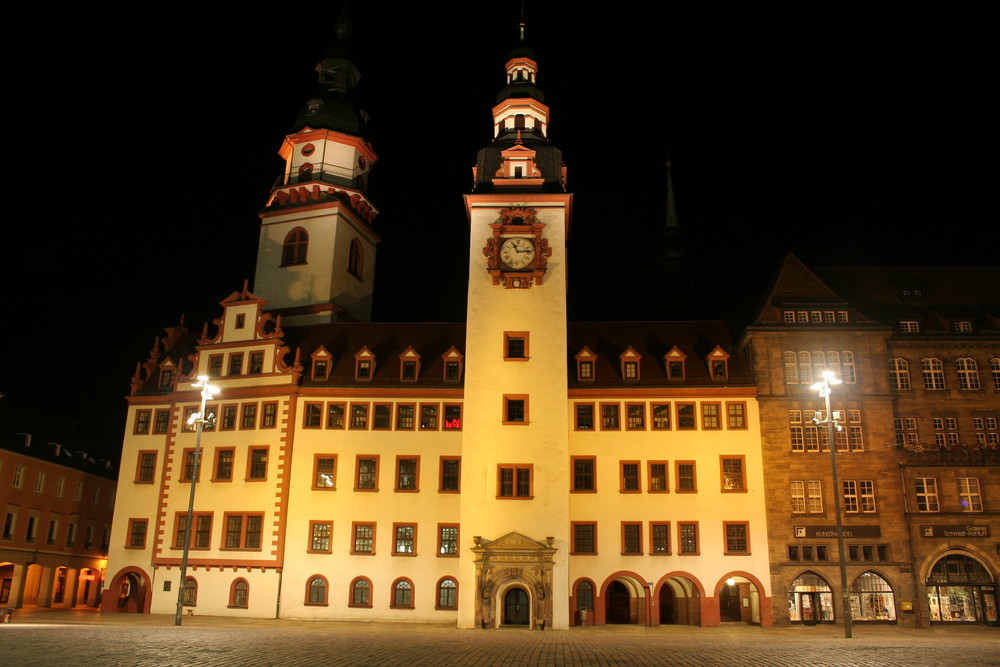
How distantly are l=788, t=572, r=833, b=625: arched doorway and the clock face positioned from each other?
76.5ft

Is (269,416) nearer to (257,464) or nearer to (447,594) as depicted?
(257,464)

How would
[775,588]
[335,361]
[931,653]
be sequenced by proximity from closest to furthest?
[931,653] → [775,588] → [335,361]

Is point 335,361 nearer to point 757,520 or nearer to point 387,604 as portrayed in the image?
point 387,604

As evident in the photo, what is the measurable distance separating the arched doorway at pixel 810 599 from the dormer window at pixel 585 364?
16153 millimetres

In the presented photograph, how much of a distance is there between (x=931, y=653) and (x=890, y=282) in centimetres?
3337

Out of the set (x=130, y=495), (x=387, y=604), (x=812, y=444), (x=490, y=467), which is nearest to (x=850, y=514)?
(x=812, y=444)

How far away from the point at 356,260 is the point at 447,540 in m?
25.3

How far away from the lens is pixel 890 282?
54969mm

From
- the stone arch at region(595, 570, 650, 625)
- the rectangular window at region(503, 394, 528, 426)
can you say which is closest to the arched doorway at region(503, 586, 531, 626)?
the stone arch at region(595, 570, 650, 625)

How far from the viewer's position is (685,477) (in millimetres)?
48125

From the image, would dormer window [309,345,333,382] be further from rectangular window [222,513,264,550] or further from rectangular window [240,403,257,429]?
rectangular window [222,513,264,550]

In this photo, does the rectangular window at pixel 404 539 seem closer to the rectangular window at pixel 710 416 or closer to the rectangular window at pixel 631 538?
the rectangular window at pixel 631 538

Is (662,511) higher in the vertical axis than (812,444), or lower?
lower

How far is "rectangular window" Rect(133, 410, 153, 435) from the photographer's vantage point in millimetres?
53031
